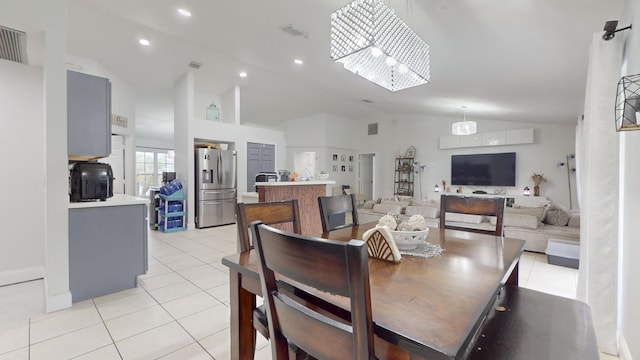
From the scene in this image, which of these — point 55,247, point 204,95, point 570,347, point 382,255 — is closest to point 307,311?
point 382,255

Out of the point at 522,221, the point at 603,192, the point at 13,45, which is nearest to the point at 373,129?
the point at 522,221

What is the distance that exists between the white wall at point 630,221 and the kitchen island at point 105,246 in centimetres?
360

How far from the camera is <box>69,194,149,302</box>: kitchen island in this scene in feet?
7.86

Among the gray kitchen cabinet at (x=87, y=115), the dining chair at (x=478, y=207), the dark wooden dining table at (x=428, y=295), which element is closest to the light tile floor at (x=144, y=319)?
the dark wooden dining table at (x=428, y=295)

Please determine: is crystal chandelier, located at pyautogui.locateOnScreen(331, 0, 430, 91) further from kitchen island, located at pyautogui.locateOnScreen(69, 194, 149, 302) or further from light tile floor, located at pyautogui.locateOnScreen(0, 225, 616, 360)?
kitchen island, located at pyautogui.locateOnScreen(69, 194, 149, 302)

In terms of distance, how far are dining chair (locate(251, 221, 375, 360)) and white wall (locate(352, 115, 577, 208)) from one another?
793 cm

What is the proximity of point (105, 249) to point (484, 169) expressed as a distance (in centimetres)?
800

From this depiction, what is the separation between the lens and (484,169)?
742 centimetres

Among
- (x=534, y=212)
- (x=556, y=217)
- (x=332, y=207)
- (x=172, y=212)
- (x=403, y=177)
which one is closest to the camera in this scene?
(x=332, y=207)

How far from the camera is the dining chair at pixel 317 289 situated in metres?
0.61

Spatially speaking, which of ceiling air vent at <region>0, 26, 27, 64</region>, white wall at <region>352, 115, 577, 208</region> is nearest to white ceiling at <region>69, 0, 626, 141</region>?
white wall at <region>352, 115, 577, 208</region>

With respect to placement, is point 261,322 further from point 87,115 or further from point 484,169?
point 484,169

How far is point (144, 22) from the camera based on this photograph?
12.4ft

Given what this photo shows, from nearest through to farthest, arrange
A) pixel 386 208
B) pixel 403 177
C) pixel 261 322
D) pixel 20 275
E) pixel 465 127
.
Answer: pixel 261 322 → pixel 20 275 → pixel 386 208 → pixel 465 127 → pixel 403 177
